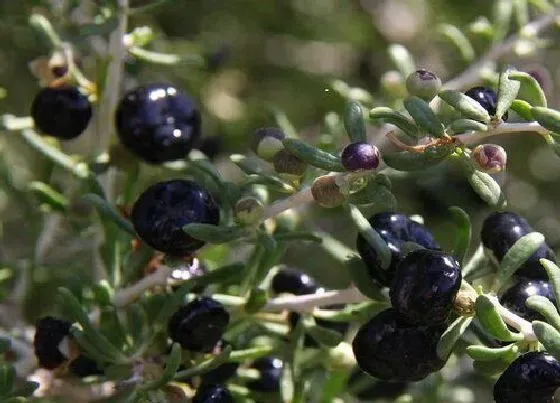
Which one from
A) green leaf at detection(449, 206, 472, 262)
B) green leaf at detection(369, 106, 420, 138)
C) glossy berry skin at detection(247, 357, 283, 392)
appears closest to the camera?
green leaf at detection(369, 106, 420, 138)

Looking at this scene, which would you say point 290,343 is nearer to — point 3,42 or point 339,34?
point 3,42

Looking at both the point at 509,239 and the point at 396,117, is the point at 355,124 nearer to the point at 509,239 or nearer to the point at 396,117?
the point at 396,117

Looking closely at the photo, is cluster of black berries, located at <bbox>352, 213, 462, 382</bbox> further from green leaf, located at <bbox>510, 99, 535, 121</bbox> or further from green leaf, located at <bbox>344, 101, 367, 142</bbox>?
green leaf, located at <bbox>510, 99, 535, 121</bbox>

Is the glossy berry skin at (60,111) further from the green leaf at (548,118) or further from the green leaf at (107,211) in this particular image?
the green leaf at (548,118)

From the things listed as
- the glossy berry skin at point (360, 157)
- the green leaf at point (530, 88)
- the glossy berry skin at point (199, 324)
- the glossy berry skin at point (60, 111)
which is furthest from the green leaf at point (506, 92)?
the glossy berry skin at point (60, 111)

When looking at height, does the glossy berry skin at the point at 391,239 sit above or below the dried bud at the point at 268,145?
below

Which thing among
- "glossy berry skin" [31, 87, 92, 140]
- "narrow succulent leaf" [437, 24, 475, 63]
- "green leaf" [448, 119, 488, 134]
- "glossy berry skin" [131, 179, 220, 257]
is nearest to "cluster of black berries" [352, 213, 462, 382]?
"green leaf" [448, 119, 488, 134]
